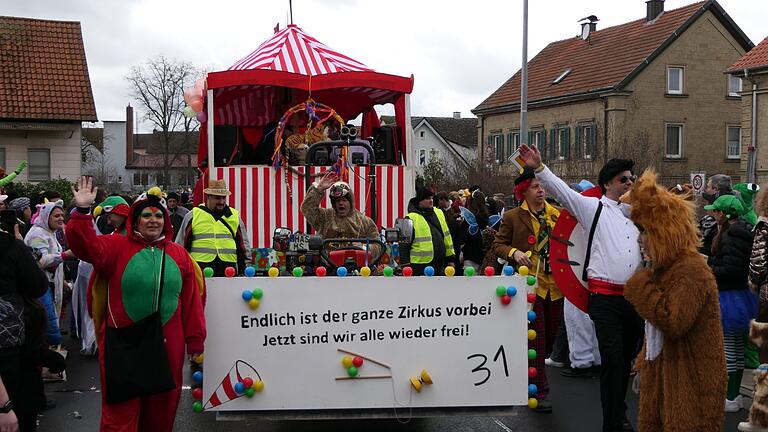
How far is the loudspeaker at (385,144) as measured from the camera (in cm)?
1060

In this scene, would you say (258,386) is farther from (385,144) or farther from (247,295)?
(385,144)

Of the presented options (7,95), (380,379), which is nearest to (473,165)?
(7,95)

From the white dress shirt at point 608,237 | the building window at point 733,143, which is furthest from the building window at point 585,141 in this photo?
the white dress shirt at point 608,237

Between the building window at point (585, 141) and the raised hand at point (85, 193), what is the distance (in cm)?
3360

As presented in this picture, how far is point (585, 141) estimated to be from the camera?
4019 cm

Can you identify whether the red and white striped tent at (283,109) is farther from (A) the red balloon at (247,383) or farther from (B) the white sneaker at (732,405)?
(A) the red balloon at (247,383)

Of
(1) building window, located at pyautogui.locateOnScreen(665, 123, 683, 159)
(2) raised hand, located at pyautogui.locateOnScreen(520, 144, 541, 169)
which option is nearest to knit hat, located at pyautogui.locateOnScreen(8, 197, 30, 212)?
(2) raised hand, located at pyautogui.locateOnScreen(520, 144, 541, 169)

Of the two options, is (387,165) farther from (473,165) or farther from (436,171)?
(436,171)

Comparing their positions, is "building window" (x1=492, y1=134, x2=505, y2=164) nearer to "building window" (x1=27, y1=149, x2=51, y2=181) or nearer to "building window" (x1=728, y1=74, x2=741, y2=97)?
"building window" (x1=728, y1=74, x2=741, y2=97)

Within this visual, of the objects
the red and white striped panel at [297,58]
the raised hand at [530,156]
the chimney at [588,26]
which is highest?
the chimney at [588,26]

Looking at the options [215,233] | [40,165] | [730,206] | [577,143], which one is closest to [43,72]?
[40,165]

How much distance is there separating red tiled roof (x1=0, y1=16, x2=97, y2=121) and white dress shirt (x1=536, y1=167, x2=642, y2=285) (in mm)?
27035

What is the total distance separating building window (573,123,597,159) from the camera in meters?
38.8

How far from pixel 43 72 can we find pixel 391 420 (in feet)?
91.1
